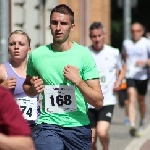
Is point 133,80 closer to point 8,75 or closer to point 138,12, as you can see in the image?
point 8,75

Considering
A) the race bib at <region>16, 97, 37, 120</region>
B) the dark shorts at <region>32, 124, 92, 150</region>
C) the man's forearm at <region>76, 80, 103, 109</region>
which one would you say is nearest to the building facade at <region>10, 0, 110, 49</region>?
the race bib at <region>16, 97, 37, 120</region>

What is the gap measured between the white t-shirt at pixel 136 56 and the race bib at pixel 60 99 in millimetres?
7985

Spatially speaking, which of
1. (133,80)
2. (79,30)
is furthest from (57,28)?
(79,30)

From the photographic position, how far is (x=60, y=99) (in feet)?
23.0

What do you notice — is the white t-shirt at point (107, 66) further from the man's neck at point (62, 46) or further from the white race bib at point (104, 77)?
the man's neck at point (62, 46)

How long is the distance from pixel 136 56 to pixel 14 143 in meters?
11.5

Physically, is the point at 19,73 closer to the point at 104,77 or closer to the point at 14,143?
the point at 104,77

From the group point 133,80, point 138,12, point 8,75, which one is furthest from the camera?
point 138,12

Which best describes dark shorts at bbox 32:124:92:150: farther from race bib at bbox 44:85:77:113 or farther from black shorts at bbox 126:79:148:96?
black shorts at bbox 126:79:148:96

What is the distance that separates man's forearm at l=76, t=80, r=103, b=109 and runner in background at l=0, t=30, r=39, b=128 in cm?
106

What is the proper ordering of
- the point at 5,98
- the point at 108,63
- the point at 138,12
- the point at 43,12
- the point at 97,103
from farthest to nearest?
the point at 138,12, the point at 43,12, the point at 108,63, the point at 97,103, the point at 5,98

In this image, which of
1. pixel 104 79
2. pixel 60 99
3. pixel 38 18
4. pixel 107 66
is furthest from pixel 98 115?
pixel 38 18

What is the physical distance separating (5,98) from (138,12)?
159ft

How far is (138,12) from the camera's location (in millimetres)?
51656
